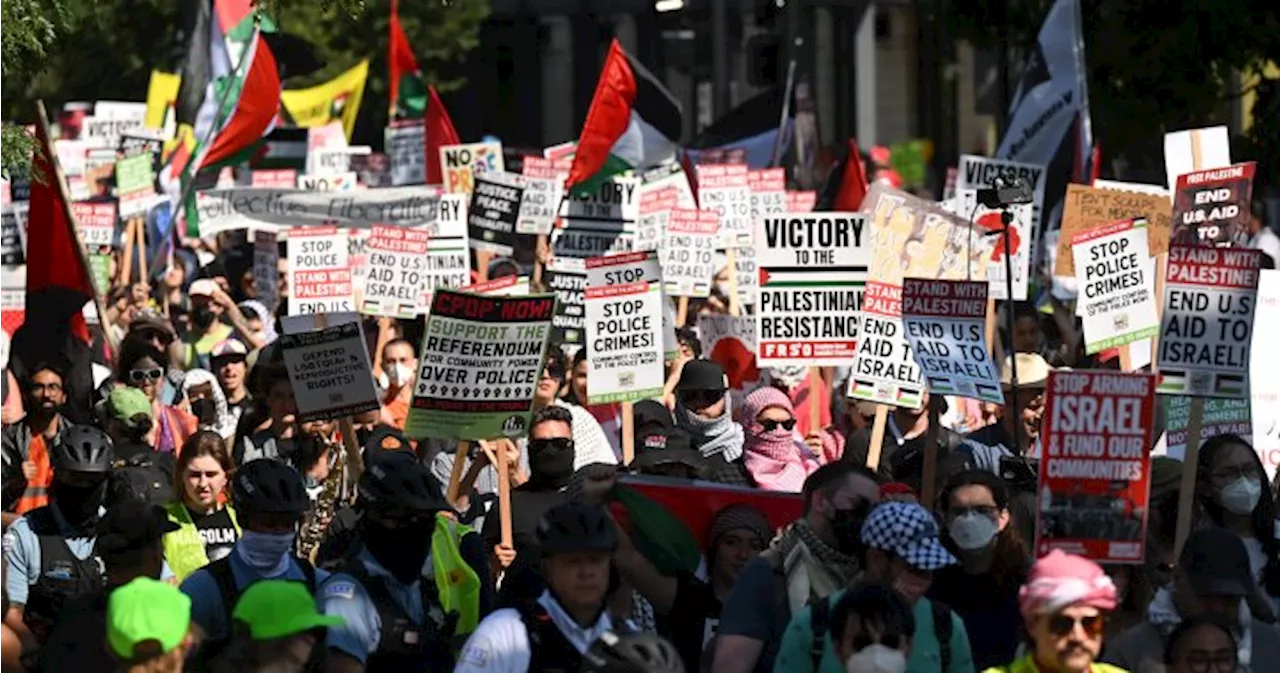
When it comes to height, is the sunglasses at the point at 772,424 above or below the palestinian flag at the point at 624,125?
below

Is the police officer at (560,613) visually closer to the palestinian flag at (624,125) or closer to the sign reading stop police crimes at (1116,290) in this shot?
the sign reading stop police crimes at (1116,290)

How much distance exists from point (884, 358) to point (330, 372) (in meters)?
2.53

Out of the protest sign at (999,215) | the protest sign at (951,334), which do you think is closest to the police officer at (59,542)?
the protest sign at (951,334)

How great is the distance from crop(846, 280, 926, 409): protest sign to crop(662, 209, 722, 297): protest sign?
526 cm

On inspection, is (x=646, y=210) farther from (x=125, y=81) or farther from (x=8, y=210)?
(x=125, y=81)

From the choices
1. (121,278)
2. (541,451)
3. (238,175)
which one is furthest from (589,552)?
(238,175)

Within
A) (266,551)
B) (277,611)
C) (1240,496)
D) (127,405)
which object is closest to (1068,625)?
(277,611)

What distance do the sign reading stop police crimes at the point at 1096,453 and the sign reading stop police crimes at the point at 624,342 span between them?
192 inches

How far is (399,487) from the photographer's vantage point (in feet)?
29.6

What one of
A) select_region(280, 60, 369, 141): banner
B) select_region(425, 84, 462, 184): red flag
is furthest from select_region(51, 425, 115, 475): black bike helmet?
select_region(280, 60, 369, 141): banner

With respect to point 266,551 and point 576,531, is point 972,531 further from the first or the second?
point 266,551

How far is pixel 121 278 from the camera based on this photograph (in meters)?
24.0

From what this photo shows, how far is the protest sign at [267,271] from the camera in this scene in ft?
68.4

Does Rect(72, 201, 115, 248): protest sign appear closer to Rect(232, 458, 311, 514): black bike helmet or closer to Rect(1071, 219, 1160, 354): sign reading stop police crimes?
Rect(1071, 219, 1160, 354): sign reading stop police crimes
